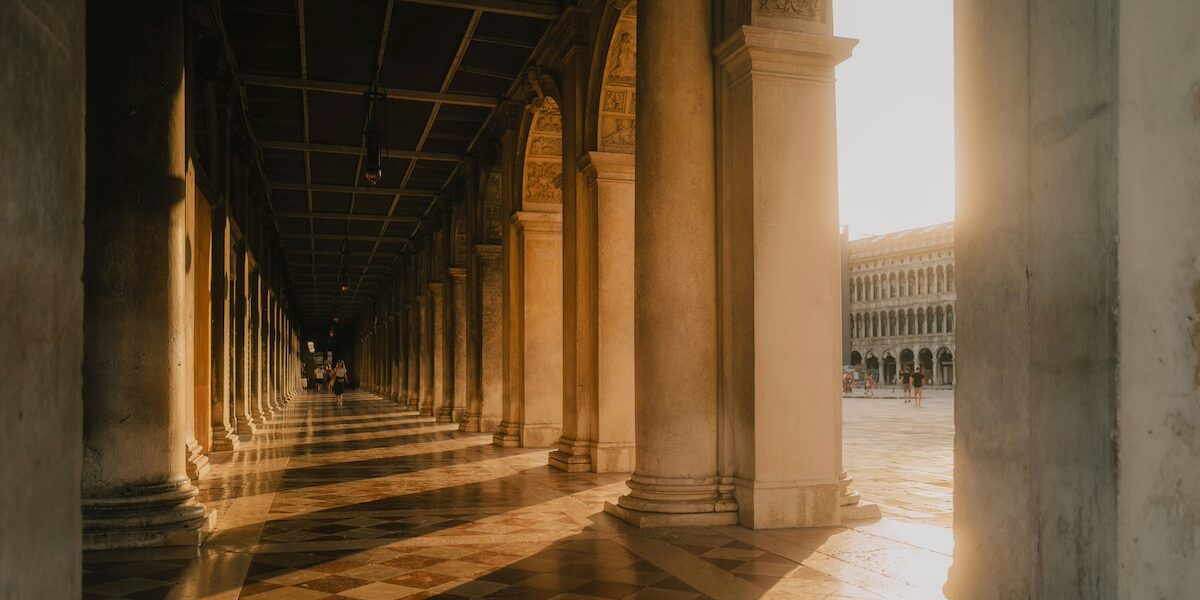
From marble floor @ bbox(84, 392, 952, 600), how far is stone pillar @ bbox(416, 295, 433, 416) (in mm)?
16997

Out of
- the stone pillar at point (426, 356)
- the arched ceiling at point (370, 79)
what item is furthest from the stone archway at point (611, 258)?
the stone pillar at point (426, 356)

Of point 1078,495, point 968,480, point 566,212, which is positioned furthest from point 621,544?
point 566,212

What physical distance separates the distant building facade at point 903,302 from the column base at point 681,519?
75643 millimetres

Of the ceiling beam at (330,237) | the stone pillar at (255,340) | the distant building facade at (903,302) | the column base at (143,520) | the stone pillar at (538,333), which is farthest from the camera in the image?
the distant building facade at (903,302)

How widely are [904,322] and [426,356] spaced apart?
6771 cm

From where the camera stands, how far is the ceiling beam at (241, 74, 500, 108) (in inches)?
624

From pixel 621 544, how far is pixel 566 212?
24.0ft

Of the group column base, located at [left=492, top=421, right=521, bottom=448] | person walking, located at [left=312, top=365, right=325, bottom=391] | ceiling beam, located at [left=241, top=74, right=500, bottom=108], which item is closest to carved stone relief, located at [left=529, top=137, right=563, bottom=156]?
ceiling beam, located at [left=241, top=74, right=500, bottom=108]

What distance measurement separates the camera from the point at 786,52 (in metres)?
8.15

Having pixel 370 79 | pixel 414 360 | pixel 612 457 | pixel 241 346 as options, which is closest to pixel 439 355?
pixel 414 360

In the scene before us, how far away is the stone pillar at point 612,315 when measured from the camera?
12.2 metres

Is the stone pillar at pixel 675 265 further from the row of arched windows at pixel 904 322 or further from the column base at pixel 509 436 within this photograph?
the row of arched windows at pixel 904 322

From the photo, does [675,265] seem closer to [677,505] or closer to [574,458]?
[677,505]

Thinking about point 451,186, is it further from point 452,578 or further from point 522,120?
point 452,578
